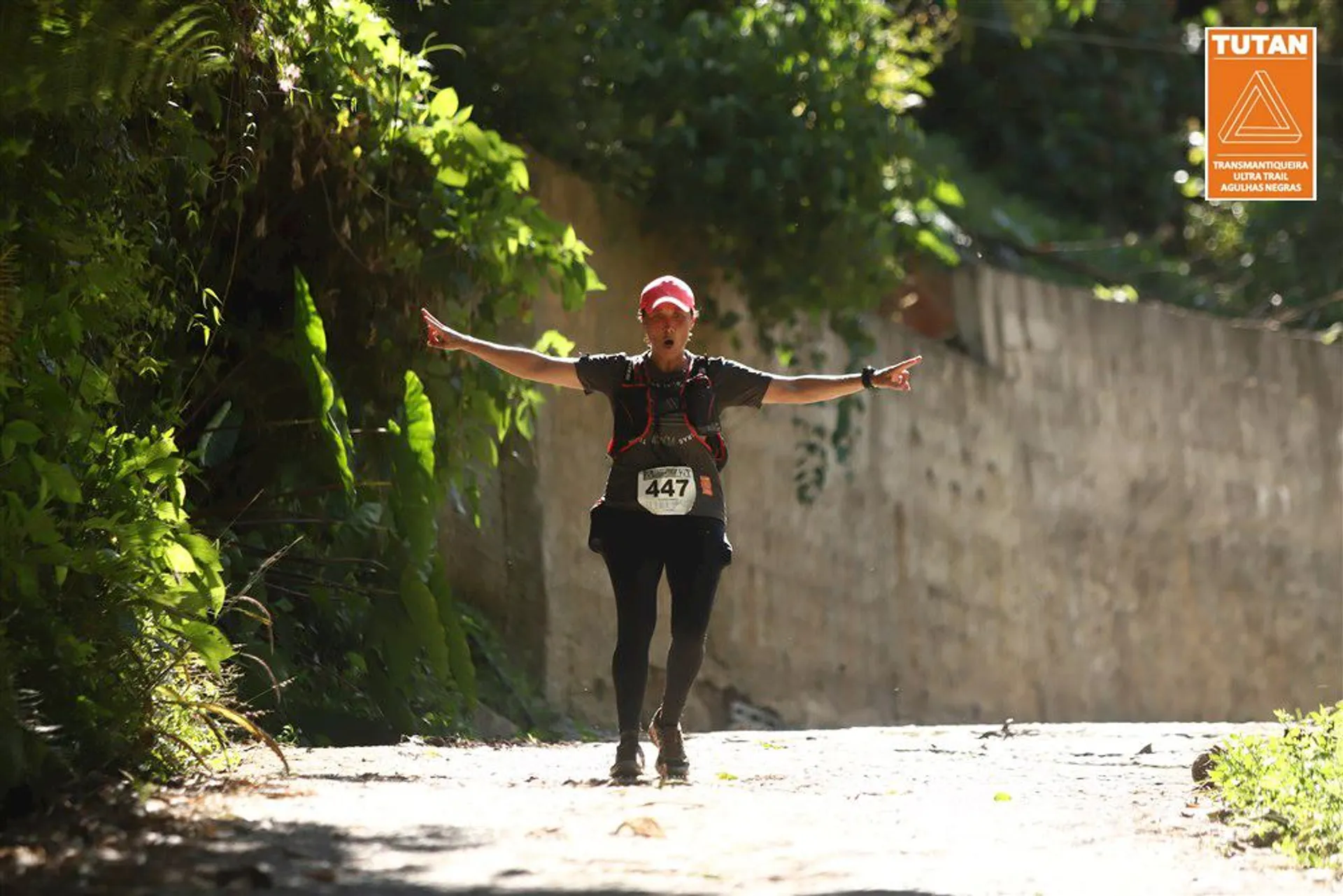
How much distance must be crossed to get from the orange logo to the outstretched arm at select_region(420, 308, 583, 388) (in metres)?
7.00

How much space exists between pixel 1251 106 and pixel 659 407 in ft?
25.6

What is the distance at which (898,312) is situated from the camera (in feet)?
55.5

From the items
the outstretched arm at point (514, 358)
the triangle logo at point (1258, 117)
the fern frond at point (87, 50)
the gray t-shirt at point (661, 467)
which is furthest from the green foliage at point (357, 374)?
the triangle logo at point (1258, 117)

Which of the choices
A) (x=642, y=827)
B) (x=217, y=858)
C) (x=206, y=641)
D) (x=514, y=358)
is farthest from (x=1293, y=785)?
(x=217, y=858)

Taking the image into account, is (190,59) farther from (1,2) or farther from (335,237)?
(335,237)

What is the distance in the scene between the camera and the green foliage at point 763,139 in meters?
13.0

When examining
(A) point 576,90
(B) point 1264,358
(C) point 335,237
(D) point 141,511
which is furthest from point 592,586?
(B) point 1264,358

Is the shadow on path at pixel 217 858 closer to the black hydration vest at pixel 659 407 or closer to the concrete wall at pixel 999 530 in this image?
the black hydration vest at pixel 659 407

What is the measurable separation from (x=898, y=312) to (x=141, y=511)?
35.3ft

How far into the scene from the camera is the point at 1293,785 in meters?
7.16

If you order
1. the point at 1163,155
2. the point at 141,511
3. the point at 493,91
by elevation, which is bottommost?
the point at 141,511

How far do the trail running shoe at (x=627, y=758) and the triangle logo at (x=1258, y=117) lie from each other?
794cm

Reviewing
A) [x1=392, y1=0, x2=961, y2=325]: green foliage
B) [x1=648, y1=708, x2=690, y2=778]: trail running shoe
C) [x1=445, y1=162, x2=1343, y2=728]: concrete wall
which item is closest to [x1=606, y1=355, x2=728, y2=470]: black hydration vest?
[x1=648, y1=708, x2=690, y2=778]: trail running shoe

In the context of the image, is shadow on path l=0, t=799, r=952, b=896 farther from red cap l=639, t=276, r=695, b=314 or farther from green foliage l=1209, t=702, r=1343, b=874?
red cap l=639, t=276, r=695, b=314
